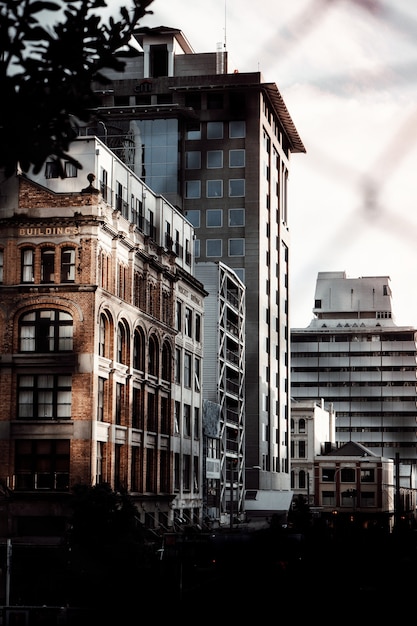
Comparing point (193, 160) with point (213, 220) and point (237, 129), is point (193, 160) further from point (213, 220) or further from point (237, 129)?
point (213, 220)

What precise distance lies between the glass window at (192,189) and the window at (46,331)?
7752 centimetres

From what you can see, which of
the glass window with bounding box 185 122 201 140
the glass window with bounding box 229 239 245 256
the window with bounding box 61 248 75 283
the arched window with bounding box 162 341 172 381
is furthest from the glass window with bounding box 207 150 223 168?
the window with bounding box 61 248 75 283

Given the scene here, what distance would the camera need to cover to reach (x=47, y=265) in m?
74.6

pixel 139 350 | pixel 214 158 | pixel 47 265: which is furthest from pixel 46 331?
pixel 214 158

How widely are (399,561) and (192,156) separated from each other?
93154 mm

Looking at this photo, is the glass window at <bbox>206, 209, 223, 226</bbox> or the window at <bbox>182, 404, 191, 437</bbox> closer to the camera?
the window at <bbox>182, 404, 191, 437</bbox>

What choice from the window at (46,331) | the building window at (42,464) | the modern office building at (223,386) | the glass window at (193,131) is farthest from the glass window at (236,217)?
the building window at (42,464)

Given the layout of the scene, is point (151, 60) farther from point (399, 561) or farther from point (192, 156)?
point (399, 561)

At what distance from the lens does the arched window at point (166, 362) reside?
9325cm

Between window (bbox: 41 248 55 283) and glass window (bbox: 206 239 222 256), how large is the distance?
7527cm

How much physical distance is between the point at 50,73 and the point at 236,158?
142 m

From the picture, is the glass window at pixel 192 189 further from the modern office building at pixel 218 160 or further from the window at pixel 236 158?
the window at pixel 236 158

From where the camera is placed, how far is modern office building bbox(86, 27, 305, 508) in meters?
147

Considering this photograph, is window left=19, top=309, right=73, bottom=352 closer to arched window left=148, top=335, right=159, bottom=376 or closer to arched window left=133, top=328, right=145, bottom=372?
arched window left=133, top=328, right=145, bottom=372
